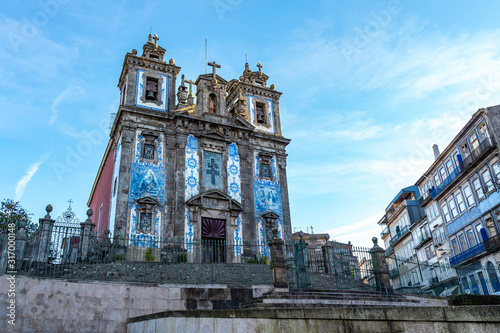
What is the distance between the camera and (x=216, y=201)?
21.4m

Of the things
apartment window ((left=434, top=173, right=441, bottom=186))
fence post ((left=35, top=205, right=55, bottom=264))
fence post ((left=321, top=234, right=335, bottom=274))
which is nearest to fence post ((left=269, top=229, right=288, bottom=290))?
fence post ((left=321, top=234, right=335, bottom=274))

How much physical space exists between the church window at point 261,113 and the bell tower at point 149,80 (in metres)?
5.77

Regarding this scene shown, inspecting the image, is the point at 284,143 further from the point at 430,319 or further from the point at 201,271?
the point at 430,319

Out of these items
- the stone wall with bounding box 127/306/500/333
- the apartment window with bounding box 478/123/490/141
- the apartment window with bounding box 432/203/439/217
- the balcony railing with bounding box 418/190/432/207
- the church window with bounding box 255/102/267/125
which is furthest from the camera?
the balcony railing with bounding box 418/190/432/207

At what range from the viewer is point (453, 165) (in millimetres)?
28766

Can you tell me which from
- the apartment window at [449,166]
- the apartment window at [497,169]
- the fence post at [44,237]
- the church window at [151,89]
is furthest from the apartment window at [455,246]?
the fence post at [44,237]

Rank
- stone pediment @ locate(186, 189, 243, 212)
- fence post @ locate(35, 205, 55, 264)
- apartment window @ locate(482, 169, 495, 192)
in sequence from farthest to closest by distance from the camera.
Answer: apartment window @ locate(482, 169, 495, 192) < stone pediment @ locate(186, 189, 243, 212) < fence post @ locate(35, 205, 55, 264)

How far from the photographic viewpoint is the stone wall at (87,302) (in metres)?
10.2

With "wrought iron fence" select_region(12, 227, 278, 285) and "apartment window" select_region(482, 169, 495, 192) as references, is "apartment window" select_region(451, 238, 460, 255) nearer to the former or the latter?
"apartment window" select_region(482, 169, 495, 192)

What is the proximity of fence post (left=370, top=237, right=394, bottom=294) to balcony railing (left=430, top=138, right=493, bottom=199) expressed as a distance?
45.2ft

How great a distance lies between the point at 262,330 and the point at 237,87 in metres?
21.2

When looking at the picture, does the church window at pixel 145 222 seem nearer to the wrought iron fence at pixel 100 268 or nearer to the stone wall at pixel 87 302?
the wrought iron fence at pixel 100 268

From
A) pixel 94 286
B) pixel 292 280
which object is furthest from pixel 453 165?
pixel 94 286

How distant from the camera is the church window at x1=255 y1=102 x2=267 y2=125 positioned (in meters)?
26.2
